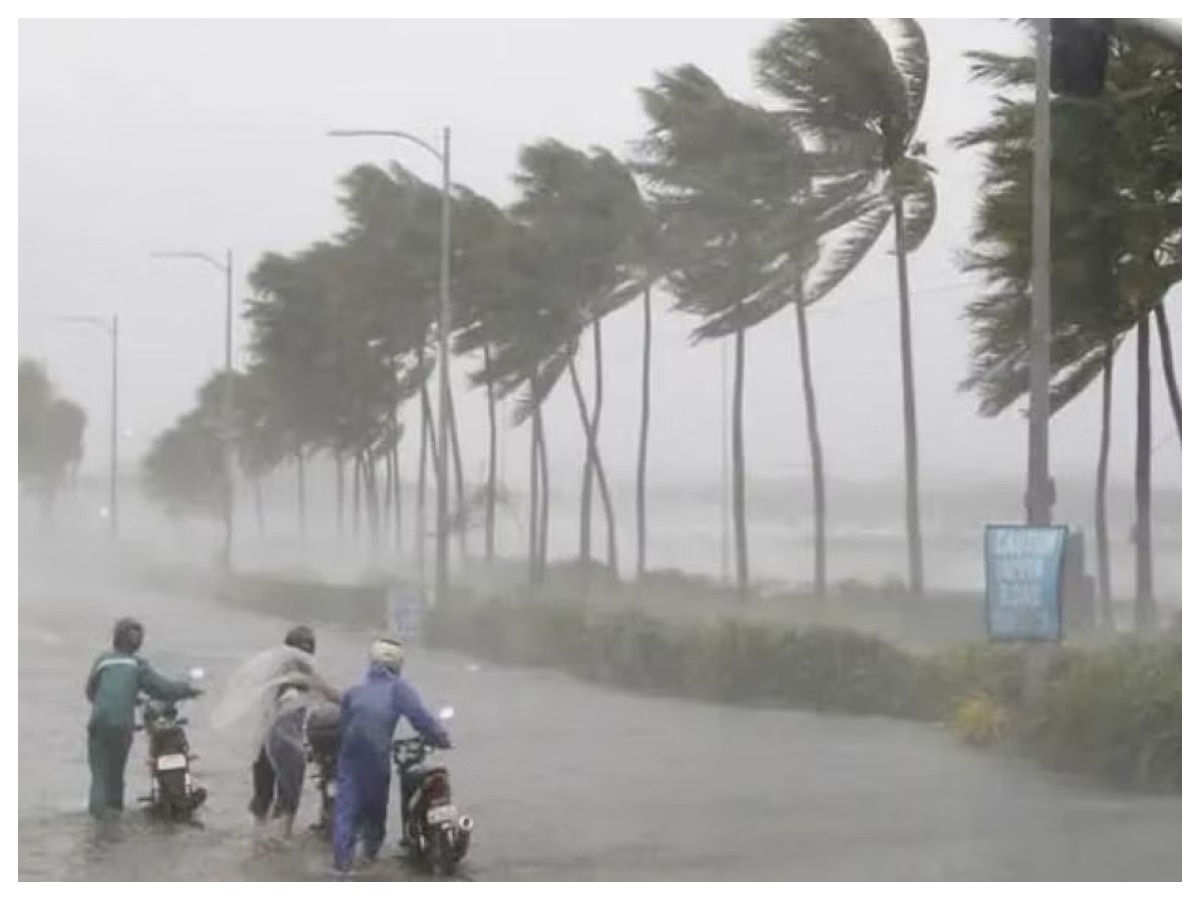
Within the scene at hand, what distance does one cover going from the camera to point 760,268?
9500 mm

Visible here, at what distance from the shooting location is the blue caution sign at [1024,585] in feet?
29.5

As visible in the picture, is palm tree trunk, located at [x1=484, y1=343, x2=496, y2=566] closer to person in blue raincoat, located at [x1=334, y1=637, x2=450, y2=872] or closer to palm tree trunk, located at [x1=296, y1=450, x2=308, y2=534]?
palm tree trunk, located at [x1=296, y1=450, x2=308, y2=534]

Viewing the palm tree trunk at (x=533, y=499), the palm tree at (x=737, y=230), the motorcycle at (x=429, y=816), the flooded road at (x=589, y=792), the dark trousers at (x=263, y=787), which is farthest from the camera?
the palm tree at (x=737, y=230)

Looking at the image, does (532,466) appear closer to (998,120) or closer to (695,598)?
(695,598)

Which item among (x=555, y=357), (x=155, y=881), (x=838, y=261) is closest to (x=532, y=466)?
(x=555, y=357)

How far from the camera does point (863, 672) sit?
9.46 m

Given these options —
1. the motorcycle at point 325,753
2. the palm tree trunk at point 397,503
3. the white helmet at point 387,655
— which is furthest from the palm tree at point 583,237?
the motorcycle at point 325,753

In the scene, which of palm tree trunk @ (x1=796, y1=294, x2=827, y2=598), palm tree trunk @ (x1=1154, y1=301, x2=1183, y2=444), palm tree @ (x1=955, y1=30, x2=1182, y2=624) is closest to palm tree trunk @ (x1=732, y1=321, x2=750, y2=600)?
palm tree trunk @ (x1=796, y1=294, x2=827, y2=598)

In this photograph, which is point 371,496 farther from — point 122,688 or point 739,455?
point 739,455

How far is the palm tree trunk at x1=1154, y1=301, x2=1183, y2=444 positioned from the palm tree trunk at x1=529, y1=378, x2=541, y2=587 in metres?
2.93

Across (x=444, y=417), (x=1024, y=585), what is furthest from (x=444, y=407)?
(x=1024, y=585)

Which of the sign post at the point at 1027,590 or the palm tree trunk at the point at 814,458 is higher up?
the palm tree trunk at the point at 814,458

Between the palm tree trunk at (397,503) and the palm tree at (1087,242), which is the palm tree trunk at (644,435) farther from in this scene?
the palm tree at (1087,242)

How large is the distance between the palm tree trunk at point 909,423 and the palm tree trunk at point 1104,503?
818mm
